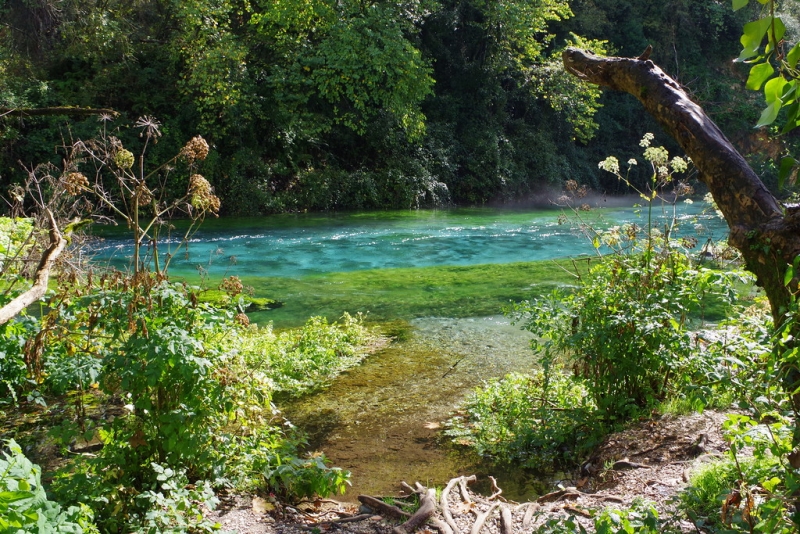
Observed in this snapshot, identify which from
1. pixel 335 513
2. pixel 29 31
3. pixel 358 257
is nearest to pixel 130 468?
pixel 335 513

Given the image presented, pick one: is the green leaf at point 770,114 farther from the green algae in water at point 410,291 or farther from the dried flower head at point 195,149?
the green algae in water at point 410,291

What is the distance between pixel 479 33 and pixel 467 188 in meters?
5.57

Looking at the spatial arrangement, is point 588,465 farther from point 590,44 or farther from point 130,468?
point 590,44

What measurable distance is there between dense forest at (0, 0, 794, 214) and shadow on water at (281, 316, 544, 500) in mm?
12734

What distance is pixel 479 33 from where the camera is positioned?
2398 cm

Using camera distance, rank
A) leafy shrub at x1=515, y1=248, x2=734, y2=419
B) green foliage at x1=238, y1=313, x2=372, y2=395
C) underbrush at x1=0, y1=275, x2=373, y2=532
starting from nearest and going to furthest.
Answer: underbrush at x1=0, y1=275, x2=373, y2=532
leafy shrub at x1=515, y1=248, x2=734, y2=419
green foliage at x1=238, y1=313, x2=372, y2=395

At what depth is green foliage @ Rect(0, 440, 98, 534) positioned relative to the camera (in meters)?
1.90

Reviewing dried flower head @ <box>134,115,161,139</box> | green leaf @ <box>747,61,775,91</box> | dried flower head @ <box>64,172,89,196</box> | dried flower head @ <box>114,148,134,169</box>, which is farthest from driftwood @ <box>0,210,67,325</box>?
green leaf @ <box>747,61,775,91</box>

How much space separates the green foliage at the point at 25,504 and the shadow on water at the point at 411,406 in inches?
84.8

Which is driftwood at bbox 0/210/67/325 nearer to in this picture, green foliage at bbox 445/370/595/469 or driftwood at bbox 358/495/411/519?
driftwood at bbox 358/495/411/519

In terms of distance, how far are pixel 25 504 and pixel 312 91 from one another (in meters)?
18.4

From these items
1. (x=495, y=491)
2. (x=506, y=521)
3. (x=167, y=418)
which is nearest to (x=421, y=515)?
(x=506, y=521)

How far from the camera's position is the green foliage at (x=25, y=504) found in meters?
1.90

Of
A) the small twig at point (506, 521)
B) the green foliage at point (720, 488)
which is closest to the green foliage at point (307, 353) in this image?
the small twig at point (506, 521)
